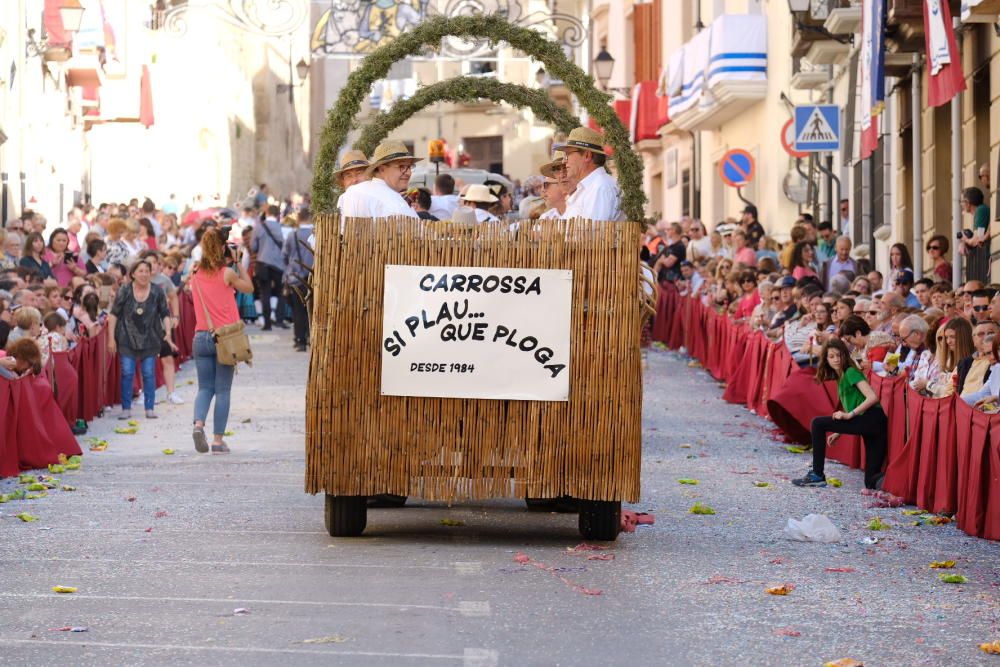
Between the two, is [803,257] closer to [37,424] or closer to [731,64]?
[37,424]

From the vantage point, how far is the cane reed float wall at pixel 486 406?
10320 mm

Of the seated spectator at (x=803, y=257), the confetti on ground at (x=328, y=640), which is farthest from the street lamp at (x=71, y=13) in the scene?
the confetti on ground at (x=328, y=640)

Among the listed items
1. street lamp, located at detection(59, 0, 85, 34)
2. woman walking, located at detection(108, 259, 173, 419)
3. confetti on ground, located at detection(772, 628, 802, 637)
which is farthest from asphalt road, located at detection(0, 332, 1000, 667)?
street lamp, located at detection(59, 0, 85, 34)

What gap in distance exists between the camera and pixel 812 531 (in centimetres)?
1114

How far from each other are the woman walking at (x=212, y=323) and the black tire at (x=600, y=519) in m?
5.59

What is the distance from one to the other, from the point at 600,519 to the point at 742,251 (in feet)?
52.3

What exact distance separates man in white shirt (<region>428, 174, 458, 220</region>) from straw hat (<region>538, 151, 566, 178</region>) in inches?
143

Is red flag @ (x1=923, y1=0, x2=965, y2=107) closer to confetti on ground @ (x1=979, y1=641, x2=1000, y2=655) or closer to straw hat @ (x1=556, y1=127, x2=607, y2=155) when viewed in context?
straw hat @ (x1=556, y1=127, x2=607, y2=155)

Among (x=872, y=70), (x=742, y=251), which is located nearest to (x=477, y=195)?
(x=872, y=70)

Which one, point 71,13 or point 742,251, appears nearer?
point 742,251

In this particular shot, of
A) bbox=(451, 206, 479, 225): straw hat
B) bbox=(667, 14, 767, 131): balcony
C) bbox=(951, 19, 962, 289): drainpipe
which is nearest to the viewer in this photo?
bbox=(451, 206, 479, 225): straw hat

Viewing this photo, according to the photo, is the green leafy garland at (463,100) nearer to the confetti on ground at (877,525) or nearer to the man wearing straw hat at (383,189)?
the man wearing straw hat at (383,189)

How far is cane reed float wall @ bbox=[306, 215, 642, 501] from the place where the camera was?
33.9 ft

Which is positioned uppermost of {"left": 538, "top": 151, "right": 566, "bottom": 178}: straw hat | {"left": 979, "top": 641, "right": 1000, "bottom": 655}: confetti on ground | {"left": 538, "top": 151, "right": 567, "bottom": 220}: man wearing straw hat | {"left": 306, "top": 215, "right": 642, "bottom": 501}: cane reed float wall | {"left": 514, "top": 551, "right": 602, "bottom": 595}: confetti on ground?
{"left": 538, "top": 151, "right": 566, "bottom": 178}: straw hat
